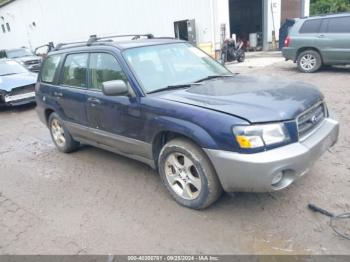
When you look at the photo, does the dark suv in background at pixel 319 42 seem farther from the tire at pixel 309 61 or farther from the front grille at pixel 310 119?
the front grille at pixel 310 119

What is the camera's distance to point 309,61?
35.3 feet

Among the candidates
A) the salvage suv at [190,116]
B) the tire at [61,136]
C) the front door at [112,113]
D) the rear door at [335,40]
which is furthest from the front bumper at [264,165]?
the rear door at [335,40]

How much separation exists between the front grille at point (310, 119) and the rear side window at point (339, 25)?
7.53 meters

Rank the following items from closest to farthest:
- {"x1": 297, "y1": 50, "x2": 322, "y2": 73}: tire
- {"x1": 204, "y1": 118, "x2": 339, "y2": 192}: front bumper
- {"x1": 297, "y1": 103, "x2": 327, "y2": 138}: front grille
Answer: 1. {"x1": 204, "y1": 118, "x2": 339, "y2": 192}: front bumper
2. {"x1": 297, "y1": 103, "x2": 327, "y2": 138}: front grille
3. {"x1": 297, "y1": 50, "x2": 322, "y2": 73}: tire

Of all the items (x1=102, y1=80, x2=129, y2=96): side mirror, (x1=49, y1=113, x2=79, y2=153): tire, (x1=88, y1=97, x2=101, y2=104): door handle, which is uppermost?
(x1=102, y1=80, x2=129, y2=96): side mirror

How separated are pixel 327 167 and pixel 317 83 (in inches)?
222

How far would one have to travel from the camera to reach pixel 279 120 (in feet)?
9.77

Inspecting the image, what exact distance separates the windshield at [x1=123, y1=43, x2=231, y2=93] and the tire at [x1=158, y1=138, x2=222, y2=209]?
2.54 feet

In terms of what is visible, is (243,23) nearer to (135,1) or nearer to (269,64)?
(135,1)

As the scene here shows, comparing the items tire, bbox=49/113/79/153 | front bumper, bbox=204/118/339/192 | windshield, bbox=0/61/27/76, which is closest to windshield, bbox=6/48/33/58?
windshield, bbox=0/61/27/76

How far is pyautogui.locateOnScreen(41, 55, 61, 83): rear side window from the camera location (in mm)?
5250

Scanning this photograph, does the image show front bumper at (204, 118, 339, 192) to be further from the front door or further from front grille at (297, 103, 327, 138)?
the front door

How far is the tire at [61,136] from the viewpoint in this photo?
17.8ft

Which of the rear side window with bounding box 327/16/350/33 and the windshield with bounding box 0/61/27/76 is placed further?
the windshield with bounding box 0/61/27/76
